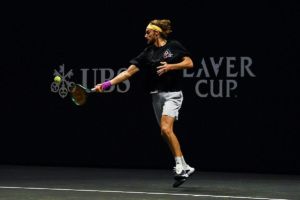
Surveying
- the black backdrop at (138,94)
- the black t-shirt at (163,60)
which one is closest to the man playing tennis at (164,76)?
the black t-shirt at (163,60)

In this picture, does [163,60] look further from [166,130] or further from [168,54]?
[166,130]

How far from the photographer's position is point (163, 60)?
10953 millimetres

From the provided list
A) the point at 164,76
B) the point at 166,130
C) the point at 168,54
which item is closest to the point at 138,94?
the point at 164,76

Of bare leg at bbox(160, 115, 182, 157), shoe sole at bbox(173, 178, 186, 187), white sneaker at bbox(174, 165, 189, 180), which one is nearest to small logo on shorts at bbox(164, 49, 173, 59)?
bare leg at bbox(160, 115, 182, 157)

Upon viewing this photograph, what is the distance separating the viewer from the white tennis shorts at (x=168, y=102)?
10922 mm

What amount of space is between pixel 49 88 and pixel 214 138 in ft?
8.17

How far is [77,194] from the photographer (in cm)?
1017

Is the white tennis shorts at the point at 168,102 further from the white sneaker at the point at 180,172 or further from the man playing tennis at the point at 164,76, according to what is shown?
the white sneaker at the point at 180,172

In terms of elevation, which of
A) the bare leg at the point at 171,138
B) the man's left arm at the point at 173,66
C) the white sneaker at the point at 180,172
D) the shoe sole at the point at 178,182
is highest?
the man's left arm at the point at 173,66

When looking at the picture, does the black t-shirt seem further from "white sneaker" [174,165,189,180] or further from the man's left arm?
"white sneaker" [174,165,189,180]

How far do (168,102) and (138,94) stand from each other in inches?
90.8

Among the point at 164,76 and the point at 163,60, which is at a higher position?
the point at 163,60

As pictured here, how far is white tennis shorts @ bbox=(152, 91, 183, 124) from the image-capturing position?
35.8 feet

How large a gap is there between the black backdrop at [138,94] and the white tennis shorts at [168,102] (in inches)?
71.5
